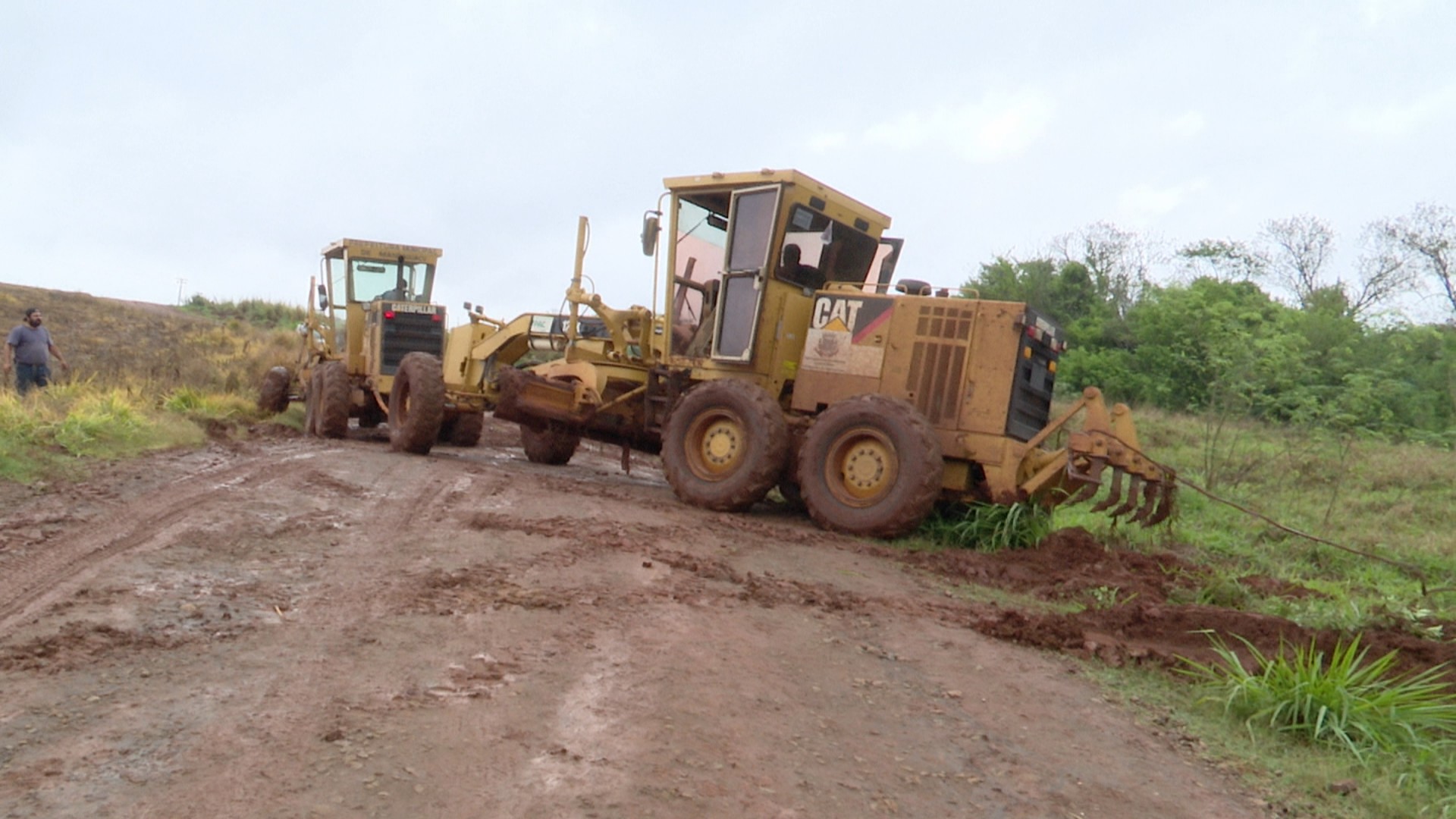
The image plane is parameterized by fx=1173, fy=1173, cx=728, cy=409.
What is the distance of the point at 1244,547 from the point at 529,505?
19.2 feet

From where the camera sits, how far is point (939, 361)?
9.08 metres

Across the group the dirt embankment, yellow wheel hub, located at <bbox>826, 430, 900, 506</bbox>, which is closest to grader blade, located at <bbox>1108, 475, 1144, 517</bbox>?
the dirt embankment

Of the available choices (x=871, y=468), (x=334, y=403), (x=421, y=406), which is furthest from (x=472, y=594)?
(x=334, y=403)

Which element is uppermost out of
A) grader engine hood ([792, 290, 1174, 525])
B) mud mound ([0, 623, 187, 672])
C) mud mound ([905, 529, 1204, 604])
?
grader engine hood ([792, 290, 1174, 525])

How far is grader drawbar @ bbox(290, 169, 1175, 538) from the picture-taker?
28.0 ft

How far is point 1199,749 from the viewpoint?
4266 mm

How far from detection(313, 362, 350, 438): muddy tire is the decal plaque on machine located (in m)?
7.29

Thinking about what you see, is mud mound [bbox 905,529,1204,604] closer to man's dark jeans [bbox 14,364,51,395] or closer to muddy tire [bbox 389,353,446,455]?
muddy tire [bbox 389,353,446,455]

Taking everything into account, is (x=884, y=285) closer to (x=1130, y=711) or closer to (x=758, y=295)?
(x=758, y=295)

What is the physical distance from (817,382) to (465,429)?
273 inches

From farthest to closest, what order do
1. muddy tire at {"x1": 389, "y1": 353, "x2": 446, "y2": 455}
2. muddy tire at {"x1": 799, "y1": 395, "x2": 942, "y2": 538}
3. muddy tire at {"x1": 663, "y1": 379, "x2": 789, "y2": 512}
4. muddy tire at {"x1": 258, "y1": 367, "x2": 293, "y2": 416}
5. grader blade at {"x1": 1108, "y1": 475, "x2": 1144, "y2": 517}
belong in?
muddy tire at {"x1": 258, "y1": 367, "x2": 293, "y2": 416} < muddy tire at {"x1": 389, "y1": 353, "x2": 446, "y2": 455} < muddy tire at {"x1": 663, "y1": 379, "x2": 789, "y2": 512} < muddy tire at {"x1": 799, "y1": 395, "x2": 942, "y2": 538} < grader blade at {"x1": 1108, "y1": 475, "x2": 1144, "y2": 517}

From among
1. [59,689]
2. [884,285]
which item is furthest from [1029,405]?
[59,689]

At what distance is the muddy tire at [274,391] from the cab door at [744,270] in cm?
957

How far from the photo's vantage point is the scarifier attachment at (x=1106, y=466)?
804 cm
